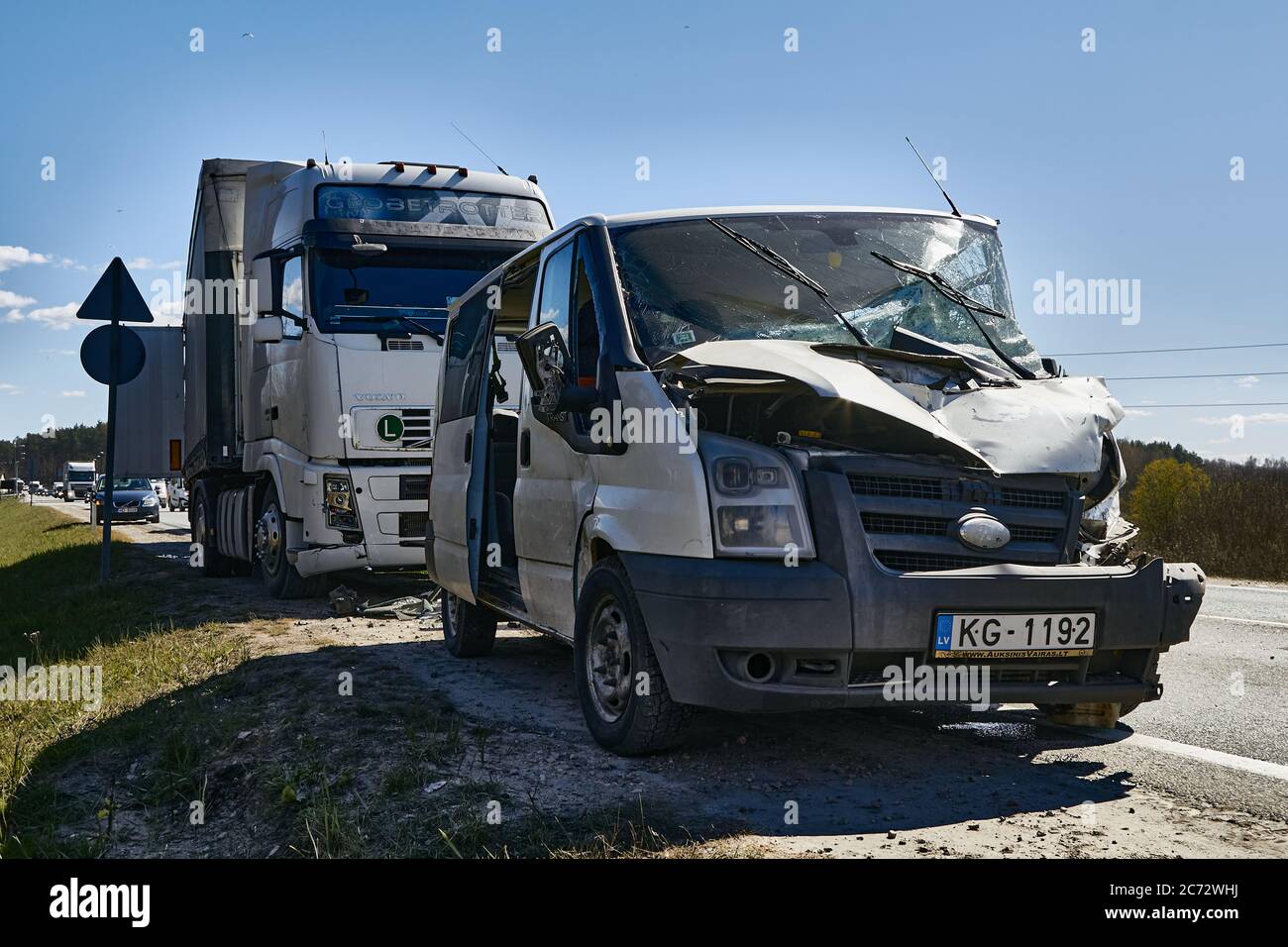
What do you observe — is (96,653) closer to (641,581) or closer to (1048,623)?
(641,581)

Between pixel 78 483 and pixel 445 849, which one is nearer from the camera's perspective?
pixel 445 849

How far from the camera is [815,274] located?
5.43 m

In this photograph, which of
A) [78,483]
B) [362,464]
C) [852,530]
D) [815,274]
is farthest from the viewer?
[78,483]

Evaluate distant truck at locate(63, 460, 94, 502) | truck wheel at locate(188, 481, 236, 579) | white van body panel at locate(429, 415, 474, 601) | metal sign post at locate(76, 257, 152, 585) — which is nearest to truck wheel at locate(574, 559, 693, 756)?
white van body panel at locate(429, 415, 474, 601)

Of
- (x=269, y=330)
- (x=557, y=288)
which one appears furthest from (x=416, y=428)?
(x=557, y=288)

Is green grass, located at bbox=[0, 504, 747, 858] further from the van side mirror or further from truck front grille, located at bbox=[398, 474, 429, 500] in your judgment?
truck front grille, located at bbox=[398, 474, 429, 500]

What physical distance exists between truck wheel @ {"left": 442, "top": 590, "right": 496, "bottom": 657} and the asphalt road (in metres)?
0.67

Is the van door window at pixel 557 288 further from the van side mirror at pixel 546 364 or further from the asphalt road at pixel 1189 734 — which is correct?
the asphalt road at pixel 1189 734

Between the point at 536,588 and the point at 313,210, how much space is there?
572 centimetres

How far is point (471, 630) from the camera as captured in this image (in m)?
7.79

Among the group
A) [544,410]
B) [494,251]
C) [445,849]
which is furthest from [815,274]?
[494,251]

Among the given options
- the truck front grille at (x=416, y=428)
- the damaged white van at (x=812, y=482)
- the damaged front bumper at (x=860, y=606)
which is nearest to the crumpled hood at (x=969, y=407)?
the damaged white van at (x=812, y=482)

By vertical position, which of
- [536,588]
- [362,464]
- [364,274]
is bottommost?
[536,588]

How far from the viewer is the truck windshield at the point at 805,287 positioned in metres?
5.15
